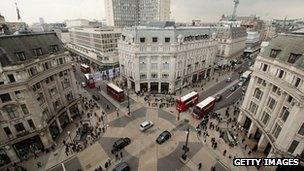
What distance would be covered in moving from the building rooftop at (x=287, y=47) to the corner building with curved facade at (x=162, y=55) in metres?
26.0

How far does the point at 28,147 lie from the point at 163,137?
95.2 feet

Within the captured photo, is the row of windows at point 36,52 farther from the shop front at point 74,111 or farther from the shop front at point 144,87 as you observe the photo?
the shop front at point 144,87

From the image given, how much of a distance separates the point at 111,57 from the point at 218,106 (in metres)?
51.6

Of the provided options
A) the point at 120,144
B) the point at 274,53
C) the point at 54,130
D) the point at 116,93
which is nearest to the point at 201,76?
the point at 116,93

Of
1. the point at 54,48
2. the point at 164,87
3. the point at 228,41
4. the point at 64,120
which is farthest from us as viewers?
the point at 228,41

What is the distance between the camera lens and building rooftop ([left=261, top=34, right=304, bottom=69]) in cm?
2784

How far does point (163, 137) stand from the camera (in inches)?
1497

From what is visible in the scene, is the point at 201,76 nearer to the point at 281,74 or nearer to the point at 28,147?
the point at 281,74

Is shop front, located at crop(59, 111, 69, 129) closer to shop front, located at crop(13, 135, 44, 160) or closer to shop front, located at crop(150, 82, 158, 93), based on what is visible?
shop front, located at crop(13, 135, 44, 160)

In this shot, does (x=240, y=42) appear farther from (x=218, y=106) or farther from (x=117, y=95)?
(x=117, y=95)

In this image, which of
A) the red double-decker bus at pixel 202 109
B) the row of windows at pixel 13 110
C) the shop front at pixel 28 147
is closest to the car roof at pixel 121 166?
the shop front at pixel 28 147

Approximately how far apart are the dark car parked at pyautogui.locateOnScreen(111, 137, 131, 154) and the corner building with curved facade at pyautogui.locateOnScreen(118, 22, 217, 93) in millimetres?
25113

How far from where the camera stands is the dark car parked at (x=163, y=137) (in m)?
37.7

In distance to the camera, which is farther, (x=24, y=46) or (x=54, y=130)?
(x=54, y=130)
